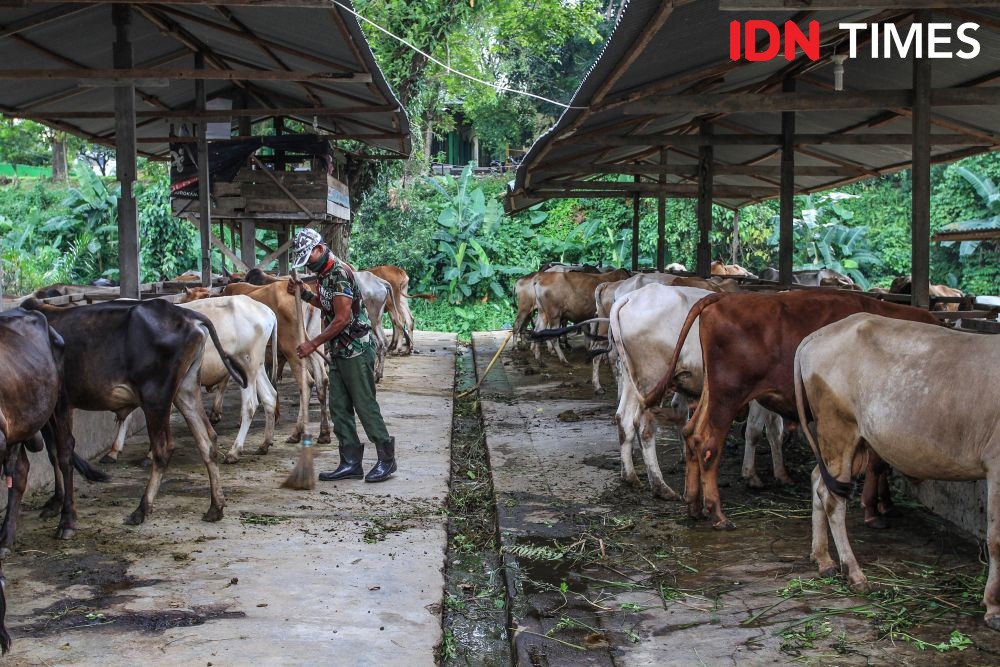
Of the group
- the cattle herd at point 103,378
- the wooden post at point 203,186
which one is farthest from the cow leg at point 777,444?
the wooden post at point 203,186

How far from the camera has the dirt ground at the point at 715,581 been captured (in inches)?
188

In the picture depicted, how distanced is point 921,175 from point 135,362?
7345 mm

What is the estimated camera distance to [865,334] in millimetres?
5520

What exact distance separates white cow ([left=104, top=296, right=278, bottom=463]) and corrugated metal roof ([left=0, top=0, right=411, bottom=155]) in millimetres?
2740

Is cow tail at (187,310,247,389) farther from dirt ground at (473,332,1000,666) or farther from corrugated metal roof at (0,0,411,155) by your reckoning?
corrugated metal roof at (0,0,411,155)

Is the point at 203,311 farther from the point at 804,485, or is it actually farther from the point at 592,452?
the point at 804,485

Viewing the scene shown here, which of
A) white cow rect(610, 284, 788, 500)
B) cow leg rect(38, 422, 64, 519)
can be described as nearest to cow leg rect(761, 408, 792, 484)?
white cow rect(610, 284, 788, 500)

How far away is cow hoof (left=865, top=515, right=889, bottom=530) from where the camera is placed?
679cm

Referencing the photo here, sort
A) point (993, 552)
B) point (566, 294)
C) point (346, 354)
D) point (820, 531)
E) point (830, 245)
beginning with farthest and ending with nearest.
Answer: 1. point (830, 245)
2. point (566, 294)
3. point (346, 354)
4. point (820, 531)
5. point (993, 552)

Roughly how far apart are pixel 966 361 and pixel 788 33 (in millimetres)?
4903

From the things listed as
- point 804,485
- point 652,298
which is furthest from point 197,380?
point 804,485

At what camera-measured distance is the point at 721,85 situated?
11461 mm

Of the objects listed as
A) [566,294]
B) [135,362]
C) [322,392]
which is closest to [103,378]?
[135,362]

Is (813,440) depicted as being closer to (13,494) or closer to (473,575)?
(473,575)
